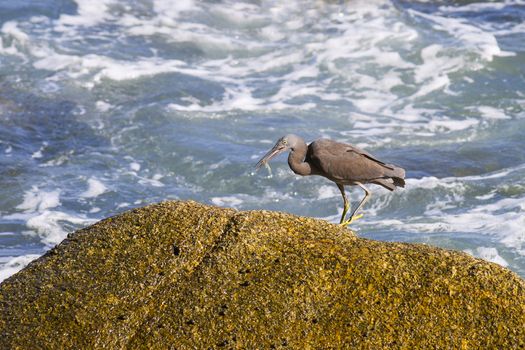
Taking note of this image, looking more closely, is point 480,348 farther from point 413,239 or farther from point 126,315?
point 413,239

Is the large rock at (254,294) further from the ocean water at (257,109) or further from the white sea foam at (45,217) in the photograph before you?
the white sea foam at (45,217)

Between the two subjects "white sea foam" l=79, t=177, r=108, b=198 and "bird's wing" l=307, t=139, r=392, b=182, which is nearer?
"bird's wing" l=307, t=139, r=392, b=182

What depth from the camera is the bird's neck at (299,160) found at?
5.97 m

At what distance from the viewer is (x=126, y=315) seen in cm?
412

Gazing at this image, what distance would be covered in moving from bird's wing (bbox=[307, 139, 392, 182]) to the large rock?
145 cm

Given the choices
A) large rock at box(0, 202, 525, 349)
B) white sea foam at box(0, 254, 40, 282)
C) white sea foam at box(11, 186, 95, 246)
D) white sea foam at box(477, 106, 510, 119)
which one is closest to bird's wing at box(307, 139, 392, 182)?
large rock at box(0, 202, 525, 349)

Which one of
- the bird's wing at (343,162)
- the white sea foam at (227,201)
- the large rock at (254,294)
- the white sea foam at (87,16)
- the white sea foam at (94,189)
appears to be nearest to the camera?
the large rock at (254,294)

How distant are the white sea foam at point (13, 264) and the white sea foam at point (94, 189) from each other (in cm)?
190

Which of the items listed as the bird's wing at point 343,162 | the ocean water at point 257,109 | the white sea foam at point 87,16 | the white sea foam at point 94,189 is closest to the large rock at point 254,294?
the bird's wing at point 343,162

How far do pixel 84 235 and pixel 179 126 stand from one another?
746 cm

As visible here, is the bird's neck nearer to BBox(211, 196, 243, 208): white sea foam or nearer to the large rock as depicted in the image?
the large rock

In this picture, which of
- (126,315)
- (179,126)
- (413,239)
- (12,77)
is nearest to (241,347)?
(126,315)

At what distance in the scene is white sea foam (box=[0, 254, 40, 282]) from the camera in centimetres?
745

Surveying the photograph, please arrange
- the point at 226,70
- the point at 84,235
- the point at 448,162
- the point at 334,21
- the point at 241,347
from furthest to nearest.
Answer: the point at 334,21 → the point at 226,70 → the point at 448,162 → the point at 84,235 → the point at 241,347
